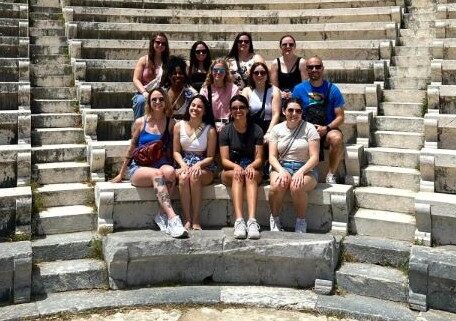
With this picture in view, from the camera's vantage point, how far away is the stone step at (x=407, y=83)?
762 cm

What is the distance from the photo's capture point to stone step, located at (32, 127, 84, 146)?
6.74 metres

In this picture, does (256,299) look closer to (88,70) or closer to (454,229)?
(454,229)

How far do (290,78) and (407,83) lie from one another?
2400 millimetres

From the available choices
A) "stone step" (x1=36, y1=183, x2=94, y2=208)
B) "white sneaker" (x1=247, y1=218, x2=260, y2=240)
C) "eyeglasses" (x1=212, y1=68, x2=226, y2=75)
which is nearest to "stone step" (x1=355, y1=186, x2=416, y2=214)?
"white sneaker" (x1=247, y1=218, x2=260, y2=240)

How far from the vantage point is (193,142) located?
5.62 metres

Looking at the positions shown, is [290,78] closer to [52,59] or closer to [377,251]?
[377,251]

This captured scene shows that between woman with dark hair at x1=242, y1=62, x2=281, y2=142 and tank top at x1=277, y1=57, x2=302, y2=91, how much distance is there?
554 millimetres

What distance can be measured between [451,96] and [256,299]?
4069 millimetres

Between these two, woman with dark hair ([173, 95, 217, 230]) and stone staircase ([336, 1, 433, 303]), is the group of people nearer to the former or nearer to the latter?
woman with dark hair ([173, 95, 217, 230])

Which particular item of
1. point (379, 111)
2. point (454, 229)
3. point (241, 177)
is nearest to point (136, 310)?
point (241, 177)

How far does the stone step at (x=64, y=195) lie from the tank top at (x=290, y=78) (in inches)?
113

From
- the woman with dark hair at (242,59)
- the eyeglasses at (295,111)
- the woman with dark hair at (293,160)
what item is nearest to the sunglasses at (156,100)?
the woman with dark hair at (242,59)

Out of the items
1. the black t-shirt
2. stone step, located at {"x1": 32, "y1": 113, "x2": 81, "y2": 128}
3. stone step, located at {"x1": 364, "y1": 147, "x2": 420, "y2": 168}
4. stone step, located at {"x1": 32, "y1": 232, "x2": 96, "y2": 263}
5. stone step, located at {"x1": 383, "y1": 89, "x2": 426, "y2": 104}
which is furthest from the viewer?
stone step, located at {"x1": 383, "y1": 89, "x2": 426, "y2": 104}

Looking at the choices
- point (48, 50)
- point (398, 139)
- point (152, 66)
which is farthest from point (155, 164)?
point (48, 50)
